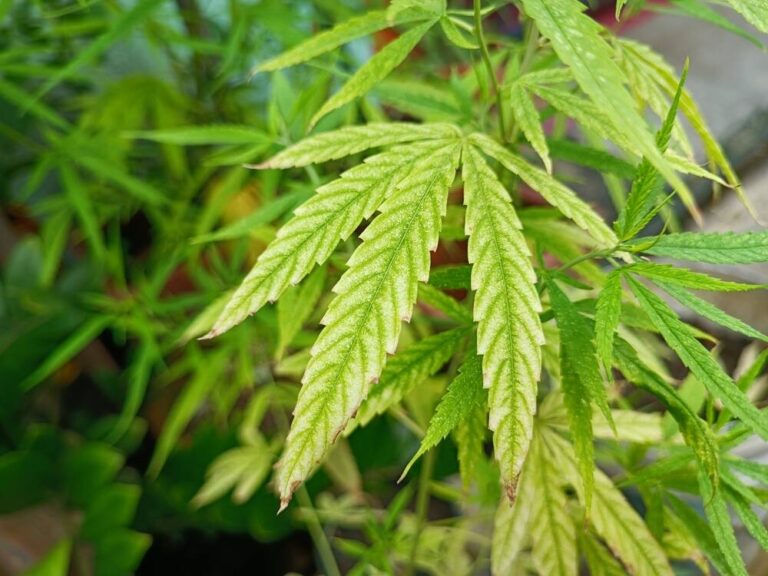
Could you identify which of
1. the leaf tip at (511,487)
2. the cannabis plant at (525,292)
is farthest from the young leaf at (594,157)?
the leaf tip at (511,487)

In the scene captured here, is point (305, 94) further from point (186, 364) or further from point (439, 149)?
point (186, 364)

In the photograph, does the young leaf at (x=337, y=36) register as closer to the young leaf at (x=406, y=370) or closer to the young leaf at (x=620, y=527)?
the young leaf at (x=406, y=370)

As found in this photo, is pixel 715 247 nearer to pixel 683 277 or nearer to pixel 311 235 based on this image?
pixel 683 277

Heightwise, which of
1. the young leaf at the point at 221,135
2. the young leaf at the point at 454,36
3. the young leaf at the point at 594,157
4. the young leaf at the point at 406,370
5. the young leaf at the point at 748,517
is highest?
the young leaf at the point at 454,36

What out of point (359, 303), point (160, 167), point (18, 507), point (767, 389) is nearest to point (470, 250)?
point (359, 303)

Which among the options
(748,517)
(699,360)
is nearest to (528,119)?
(699,360)

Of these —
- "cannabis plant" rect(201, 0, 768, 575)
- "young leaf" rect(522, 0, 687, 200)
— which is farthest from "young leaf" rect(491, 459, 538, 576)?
"young leaf" rect(522, 0, 687, 200)
